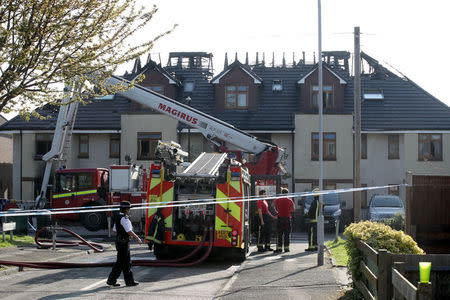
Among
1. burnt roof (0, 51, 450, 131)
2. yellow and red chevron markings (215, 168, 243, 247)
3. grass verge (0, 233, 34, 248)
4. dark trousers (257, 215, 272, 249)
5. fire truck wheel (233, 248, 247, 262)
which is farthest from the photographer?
burnt roof (0, 51, 450, 131)

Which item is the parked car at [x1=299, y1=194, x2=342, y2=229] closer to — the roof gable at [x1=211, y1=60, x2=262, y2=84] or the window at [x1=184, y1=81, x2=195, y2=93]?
the roof gable at [x1=211, y1=60, x2=262, y2=84]

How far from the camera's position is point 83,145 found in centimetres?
3750

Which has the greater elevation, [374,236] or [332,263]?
[374,236]

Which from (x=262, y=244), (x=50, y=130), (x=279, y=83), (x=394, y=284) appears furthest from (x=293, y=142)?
(x=394, y=284)

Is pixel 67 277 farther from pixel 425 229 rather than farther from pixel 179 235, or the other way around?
pixel 425 229

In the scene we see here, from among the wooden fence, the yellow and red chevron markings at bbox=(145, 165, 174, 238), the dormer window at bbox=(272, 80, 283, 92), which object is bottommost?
the wooden fence

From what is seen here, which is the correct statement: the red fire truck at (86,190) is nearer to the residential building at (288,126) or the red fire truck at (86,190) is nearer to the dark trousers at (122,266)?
the residential building at (288,126)

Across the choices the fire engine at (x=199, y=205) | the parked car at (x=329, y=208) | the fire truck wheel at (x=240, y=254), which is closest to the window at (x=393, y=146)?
the parked car at (x=329, y=208)

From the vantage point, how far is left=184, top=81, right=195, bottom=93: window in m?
38.9

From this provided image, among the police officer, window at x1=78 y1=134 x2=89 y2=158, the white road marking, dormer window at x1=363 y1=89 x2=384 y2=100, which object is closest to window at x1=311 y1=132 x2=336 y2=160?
dormer window at x1=363 y1=89 x2=384 y2=100

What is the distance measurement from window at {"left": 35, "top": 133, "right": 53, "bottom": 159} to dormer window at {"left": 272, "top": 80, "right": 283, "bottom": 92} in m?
12.8

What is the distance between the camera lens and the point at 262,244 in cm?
1925

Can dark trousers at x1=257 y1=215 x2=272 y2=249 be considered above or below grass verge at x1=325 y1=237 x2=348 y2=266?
above

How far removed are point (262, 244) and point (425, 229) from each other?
→ 7.04 m
